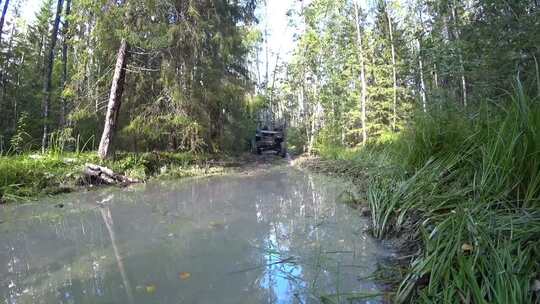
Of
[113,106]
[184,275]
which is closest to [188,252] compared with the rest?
[184,275]

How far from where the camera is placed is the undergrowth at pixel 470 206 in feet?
5.58

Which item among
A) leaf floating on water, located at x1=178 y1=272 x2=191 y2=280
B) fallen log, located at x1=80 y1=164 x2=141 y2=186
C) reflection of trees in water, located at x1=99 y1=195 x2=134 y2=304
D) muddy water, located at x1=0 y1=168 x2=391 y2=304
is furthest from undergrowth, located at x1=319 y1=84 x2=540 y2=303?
fallen log, located at x1=80 y1=164 x2=141 y2=186

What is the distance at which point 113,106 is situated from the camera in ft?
30.4

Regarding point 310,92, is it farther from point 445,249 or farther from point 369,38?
point 445,249

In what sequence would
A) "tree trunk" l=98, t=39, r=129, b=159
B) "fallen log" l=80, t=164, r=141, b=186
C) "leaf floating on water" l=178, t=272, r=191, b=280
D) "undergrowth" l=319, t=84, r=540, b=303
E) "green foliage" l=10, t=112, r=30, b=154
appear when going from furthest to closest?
"tree trunk" l=98, t=39, r=129, b=159, "green foliage" l=10, t=112, r=30, b=154, "fallen log" l=80, t=164, r=141, b=186, "leaf floating on water" l=178, t=272, r=191, b=280, "undergrowth" l=319, t=84, r=540, b=303

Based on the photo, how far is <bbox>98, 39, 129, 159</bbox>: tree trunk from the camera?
29.6 feet

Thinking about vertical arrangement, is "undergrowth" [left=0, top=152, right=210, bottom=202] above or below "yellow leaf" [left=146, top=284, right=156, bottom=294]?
above

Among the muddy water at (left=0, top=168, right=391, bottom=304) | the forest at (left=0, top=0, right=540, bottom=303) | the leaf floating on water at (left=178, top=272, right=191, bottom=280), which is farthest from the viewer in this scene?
the leaf floating on water at (left=178, top=272, right=191, bottom=280)

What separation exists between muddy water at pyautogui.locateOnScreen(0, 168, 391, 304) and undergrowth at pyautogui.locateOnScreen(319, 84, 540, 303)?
381mm

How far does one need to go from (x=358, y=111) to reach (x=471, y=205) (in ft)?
41.7

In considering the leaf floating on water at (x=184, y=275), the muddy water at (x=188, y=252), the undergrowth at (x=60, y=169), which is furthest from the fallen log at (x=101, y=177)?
the leaf floating on water at (x=184, y=275)

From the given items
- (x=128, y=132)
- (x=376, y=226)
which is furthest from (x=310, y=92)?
(x=376, y=226)

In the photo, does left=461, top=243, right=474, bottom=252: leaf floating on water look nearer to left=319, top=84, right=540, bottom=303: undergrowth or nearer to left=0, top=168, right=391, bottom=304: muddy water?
left=319, top=84, right=540, bottom=303: undergrowth

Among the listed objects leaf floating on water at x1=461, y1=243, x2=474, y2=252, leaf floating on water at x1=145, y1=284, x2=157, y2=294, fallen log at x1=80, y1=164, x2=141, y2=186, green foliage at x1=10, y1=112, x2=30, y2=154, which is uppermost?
green foliage at x1=10, y1=112, x2=30, y2=154
